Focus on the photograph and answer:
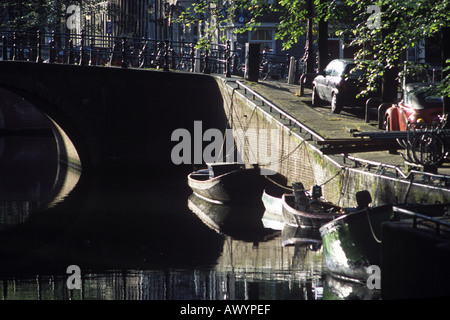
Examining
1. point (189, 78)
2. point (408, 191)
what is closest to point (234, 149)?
point (189, 78)

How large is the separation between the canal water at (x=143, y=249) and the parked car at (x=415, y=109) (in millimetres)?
4083

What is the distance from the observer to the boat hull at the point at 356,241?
42.6 ft

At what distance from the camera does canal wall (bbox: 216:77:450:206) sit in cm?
1523

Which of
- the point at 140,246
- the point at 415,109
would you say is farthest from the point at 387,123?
the point at 140,246

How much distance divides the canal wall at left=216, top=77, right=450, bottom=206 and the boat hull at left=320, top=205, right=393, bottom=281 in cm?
101

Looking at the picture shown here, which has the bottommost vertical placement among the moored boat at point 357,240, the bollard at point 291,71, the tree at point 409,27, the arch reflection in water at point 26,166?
the arch reflection in water at point 26,166

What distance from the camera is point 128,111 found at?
2941 centimetres

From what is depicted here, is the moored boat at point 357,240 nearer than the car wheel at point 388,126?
Yes

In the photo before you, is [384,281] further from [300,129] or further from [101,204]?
[101,204]

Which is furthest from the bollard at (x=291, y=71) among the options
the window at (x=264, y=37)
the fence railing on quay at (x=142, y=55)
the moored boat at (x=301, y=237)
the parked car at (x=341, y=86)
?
the moored boat at (x=301, y=237)

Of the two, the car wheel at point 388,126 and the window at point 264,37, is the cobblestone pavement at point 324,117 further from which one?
the window at point 264,37

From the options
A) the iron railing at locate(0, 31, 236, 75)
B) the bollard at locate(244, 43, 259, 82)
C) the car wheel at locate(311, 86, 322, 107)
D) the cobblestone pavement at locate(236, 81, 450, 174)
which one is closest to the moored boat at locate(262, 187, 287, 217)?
the cobblestone pavement at locate(236, 81, 450, 174)

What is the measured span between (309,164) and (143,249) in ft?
17.9

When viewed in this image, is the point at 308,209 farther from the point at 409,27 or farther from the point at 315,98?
the point at 315,98
